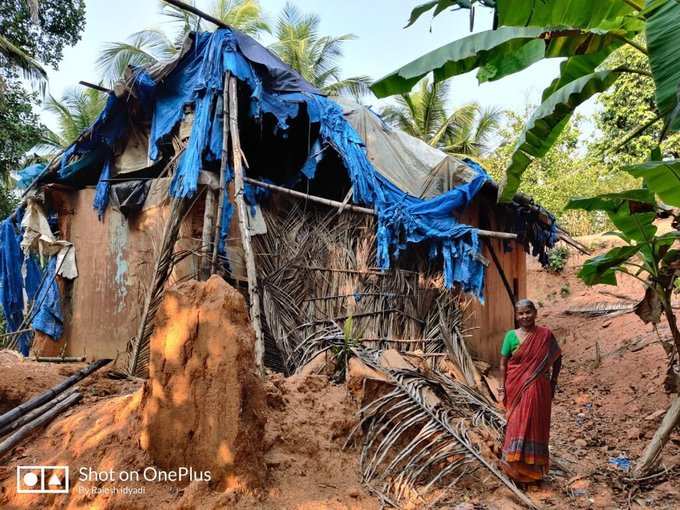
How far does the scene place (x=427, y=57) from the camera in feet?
14.4

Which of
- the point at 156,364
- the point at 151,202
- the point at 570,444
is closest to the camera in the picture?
the point at 156,364

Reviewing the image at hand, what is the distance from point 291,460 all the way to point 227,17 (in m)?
18.6

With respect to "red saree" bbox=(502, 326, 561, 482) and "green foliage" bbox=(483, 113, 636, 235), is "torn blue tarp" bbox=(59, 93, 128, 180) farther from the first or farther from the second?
"green foliage" bbox=(483, 113, 636, 235)

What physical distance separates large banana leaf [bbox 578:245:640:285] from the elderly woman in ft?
3.05

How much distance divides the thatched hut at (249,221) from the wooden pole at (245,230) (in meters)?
0.03

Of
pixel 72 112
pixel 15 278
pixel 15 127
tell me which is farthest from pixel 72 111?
pixel 15 278

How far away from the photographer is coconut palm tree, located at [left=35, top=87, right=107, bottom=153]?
19.3 metres

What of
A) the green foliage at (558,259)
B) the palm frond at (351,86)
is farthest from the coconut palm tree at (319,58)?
the green foliage at (558,259)

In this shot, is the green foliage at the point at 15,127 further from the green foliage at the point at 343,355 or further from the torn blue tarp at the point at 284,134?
the green foliage at the point at 343,355

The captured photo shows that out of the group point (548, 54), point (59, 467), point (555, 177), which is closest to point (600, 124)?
point (555, 177)

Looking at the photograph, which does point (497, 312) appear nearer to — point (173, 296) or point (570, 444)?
point (570, 444)

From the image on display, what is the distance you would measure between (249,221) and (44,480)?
408cm

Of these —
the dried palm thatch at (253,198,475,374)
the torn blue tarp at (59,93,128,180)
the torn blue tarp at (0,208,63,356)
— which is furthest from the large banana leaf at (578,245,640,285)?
the torn blue tarp at (0,208,63,356)

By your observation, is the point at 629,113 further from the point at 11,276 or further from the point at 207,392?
the point at 11,276
